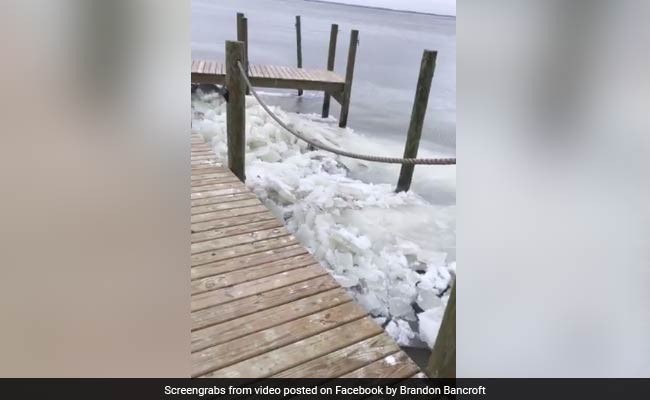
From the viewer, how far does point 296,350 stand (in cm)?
154

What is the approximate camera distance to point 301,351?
5.04ft

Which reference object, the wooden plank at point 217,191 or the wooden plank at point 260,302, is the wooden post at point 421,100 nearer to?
the wooden plank at point 217,191

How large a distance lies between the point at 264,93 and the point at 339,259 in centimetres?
824

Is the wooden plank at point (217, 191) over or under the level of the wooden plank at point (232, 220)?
over

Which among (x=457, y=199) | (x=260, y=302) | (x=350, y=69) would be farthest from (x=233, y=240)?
(x=350, y=69)

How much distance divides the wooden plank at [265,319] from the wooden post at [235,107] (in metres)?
1.93

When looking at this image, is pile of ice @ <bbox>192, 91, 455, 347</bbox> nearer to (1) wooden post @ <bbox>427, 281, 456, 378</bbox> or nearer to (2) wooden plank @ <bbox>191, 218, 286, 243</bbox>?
(2) wooden plank @ <bbox>191, 218, 286, 243</bbox>

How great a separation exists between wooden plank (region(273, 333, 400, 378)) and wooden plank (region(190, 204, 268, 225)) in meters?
1.16

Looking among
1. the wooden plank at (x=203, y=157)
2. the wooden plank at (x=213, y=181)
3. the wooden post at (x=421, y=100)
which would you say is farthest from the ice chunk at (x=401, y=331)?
the wooden post at (x=421, y=100)

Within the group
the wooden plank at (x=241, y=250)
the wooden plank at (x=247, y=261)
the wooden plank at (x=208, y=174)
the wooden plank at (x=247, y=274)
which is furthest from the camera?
the wooden plank at (x=208, y=174)

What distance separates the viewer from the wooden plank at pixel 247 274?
187cm
